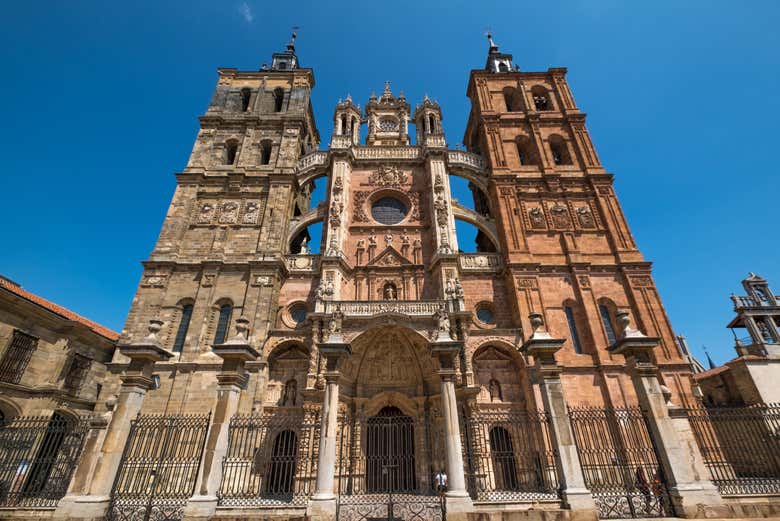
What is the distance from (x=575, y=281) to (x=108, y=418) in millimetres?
18797

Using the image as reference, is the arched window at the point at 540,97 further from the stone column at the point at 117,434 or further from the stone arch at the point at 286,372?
the stone column at the point at 117,434

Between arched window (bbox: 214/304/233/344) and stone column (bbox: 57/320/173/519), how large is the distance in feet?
23.8

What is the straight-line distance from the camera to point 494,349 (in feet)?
53.9

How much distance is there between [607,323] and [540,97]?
17.7m

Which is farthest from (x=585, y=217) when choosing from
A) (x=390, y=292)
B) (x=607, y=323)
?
(x=390, y=292)

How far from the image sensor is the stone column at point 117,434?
25.5ft

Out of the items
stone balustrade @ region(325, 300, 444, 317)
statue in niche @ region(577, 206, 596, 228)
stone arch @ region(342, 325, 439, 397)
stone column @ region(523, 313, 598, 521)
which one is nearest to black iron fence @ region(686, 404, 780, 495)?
stone column @ region(523, 313, 598, 521)

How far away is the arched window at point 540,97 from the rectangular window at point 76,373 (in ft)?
100

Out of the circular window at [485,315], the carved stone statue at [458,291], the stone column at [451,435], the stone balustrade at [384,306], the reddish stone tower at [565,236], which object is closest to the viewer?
the stone column at [451,435]

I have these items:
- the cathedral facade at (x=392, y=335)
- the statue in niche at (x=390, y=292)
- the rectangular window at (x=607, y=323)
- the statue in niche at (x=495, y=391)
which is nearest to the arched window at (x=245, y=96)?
the cathedral facade at (x=392, y=335)

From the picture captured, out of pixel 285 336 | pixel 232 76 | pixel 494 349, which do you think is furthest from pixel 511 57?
pixel 285 336

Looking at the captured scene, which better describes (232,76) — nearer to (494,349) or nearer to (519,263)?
(519,263)

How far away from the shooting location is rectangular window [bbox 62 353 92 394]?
16.2 m

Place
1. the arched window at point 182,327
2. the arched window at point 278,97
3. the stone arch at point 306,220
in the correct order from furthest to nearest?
the arched window at point 278,97 < the stone arch at point 306,220 < the arched window at point 182,327
